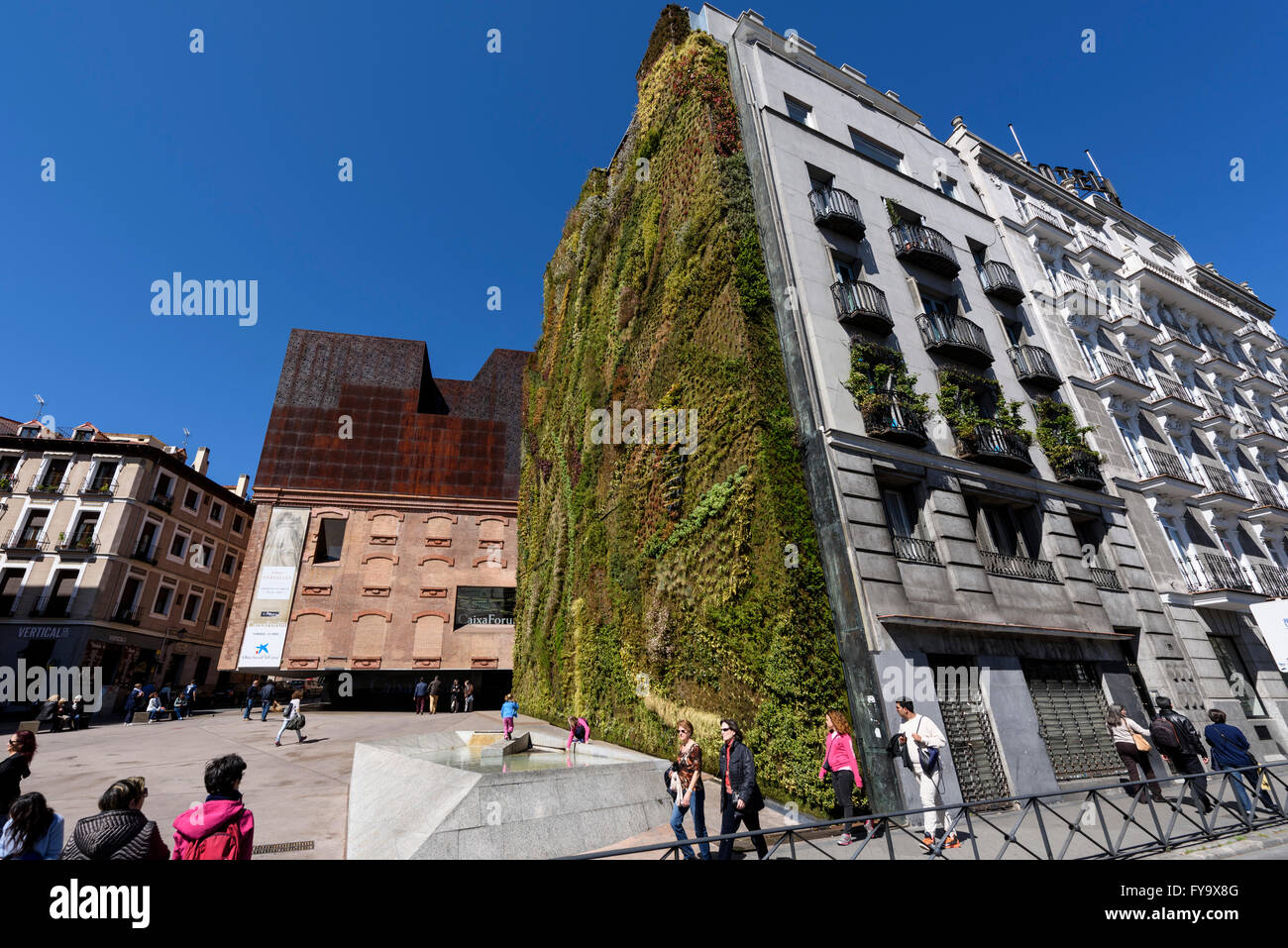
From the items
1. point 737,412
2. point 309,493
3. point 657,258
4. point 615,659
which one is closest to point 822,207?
point 657,258

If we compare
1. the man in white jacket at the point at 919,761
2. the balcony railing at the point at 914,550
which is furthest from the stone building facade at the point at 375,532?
the man in white jacket at the point at 919,761

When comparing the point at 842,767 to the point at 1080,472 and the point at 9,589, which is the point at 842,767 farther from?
the point at 9,589

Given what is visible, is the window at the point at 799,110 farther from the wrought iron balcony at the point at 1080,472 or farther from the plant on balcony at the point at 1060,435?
the wrought iron balcony at the point at 1080,472

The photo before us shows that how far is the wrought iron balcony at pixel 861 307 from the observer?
16.2m

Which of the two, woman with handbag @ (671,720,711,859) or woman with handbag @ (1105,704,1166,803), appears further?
woman with handbag @ (1105,704,1166,803)

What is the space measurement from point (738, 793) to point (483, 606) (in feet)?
106

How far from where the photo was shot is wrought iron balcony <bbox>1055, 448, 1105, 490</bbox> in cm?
1792

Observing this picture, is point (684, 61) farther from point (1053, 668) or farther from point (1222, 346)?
point (1222, 346)

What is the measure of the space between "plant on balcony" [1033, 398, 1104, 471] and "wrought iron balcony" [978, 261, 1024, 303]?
429 cm

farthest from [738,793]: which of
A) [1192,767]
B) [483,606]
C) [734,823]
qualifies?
[483,606]

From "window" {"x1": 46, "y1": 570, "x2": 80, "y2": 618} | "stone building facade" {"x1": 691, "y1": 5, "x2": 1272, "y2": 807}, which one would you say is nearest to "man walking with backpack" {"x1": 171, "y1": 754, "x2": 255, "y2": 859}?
"stone building facade" {"x1": 691, "y1": 5, "x2": 1272, "y2": 807}

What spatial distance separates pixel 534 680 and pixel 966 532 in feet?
69.8

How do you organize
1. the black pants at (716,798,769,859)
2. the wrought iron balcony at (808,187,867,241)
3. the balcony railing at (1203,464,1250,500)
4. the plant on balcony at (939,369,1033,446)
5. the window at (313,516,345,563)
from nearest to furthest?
the black pants at (716,798,769,859) < the plant on balcony at (939,369,1033,446) < the wrought iron balcony at (808,187,867,241) < the balcony railing at (1203,464,1250,500) < the window at (313,516,345,563)

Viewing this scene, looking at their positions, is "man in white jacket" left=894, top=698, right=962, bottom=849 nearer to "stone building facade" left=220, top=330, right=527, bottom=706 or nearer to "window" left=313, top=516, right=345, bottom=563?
"stone building facade" left=220, top=330, right=527, bottom=706
